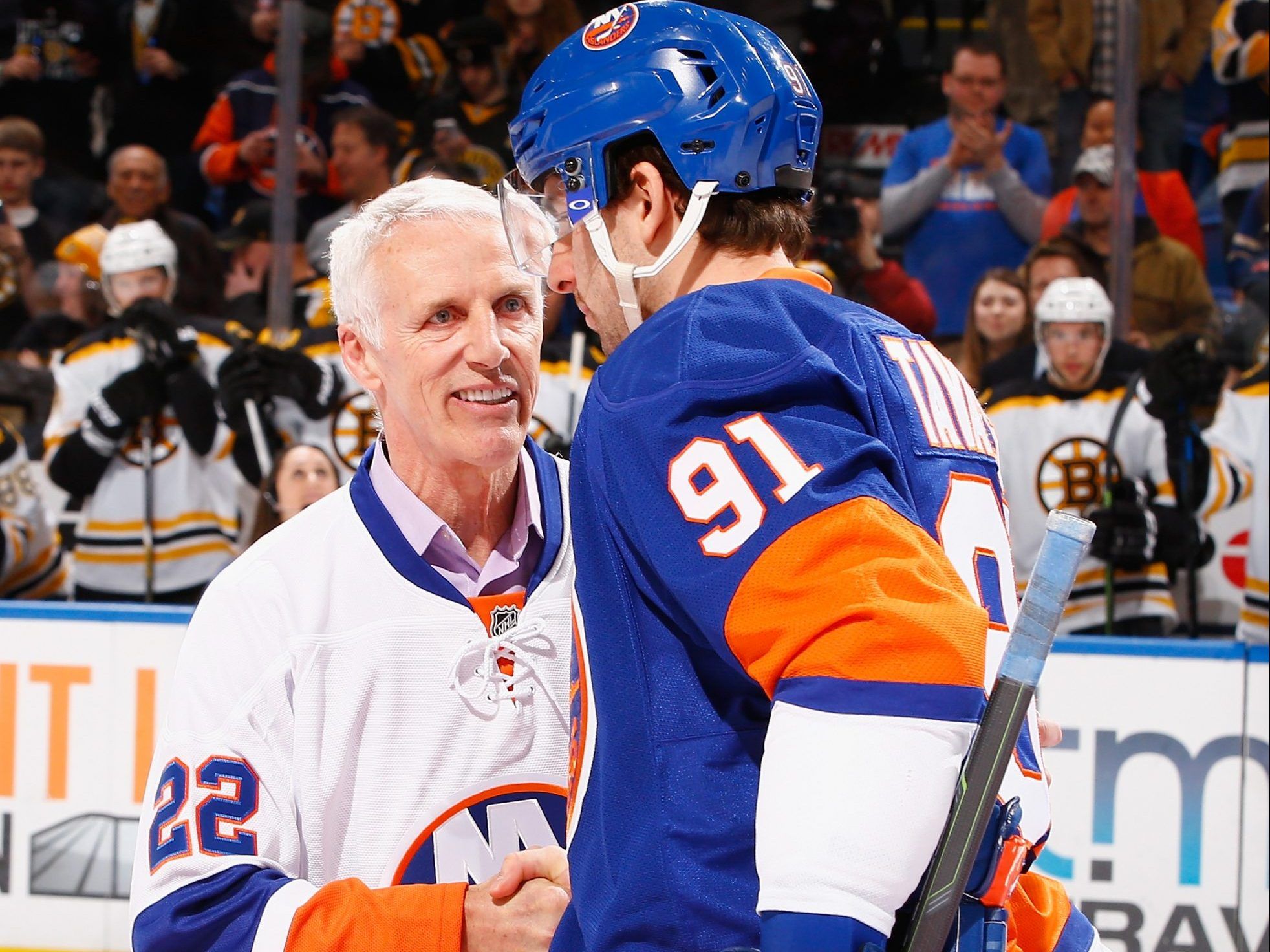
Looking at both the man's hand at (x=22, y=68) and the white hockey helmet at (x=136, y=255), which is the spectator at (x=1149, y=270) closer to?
the white hockey helmet at (x=136, y=255)

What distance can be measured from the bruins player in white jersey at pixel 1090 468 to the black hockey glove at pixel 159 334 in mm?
3129

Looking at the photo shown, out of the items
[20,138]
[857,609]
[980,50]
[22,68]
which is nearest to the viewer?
[857,609]

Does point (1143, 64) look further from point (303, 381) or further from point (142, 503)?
point (142, 503)

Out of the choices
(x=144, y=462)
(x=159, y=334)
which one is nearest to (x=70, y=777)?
(x=144, y=462)

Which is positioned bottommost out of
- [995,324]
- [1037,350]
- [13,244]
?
[1037,350]

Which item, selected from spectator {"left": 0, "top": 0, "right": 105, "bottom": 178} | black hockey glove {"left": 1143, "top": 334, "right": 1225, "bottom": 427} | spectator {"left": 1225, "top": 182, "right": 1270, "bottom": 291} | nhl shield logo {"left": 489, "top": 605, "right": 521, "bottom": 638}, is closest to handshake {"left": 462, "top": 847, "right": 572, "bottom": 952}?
nhl shield logo {"left": 489, "top": 605, "right": 521, "bottom": 638}

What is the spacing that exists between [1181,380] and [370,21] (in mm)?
4428

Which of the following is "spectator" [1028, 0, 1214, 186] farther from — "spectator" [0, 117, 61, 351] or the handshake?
the handshake

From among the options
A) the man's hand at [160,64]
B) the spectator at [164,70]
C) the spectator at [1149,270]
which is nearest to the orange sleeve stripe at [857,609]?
the spectator at [1149,270]

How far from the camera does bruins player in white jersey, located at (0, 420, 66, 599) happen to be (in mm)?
5672

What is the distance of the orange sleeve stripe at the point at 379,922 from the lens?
5.76 feet

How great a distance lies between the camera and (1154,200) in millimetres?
6332

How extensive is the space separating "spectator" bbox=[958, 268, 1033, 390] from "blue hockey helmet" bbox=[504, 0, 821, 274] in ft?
15.2

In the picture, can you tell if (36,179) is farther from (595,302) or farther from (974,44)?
(595,302)
